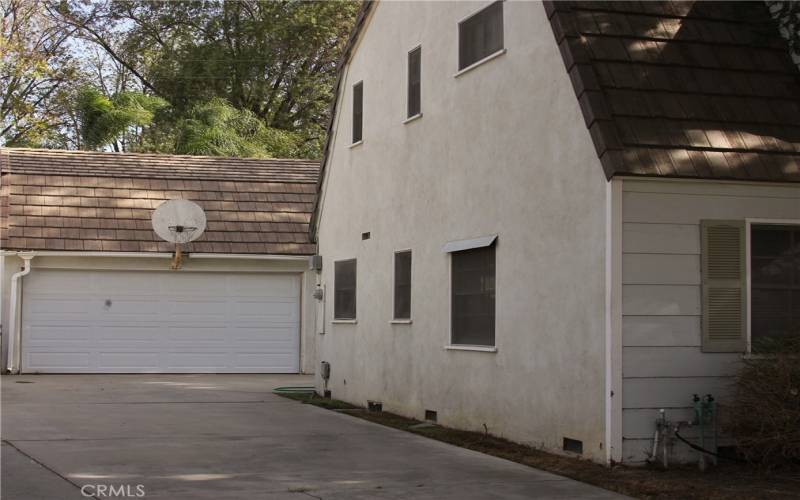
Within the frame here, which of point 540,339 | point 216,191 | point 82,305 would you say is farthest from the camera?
point 216,191

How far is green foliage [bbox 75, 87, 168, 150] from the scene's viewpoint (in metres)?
33.6

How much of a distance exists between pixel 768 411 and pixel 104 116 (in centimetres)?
2811

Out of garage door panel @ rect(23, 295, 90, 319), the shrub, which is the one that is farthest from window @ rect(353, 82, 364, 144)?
the shrub

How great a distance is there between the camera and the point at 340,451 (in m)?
11.3

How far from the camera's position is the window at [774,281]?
10.3m

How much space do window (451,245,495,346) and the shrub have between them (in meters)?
3.46

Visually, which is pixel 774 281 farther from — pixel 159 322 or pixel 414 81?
pixel 159 322

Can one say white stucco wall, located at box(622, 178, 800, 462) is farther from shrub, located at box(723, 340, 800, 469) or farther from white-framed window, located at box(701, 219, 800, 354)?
shrub, located at box(723, 340, 800, 469)

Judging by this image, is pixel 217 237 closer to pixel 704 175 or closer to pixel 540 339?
pixel 540 339

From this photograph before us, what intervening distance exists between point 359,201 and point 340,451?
6342 millimetres

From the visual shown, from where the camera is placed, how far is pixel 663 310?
9977 millimetres

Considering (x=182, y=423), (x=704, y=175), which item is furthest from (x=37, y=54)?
(x=704, y=175)

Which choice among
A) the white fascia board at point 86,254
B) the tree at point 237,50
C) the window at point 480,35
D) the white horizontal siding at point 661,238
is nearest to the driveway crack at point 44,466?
the white horizontal siding at point 661,238

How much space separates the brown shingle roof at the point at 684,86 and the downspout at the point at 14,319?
14.3 metres
